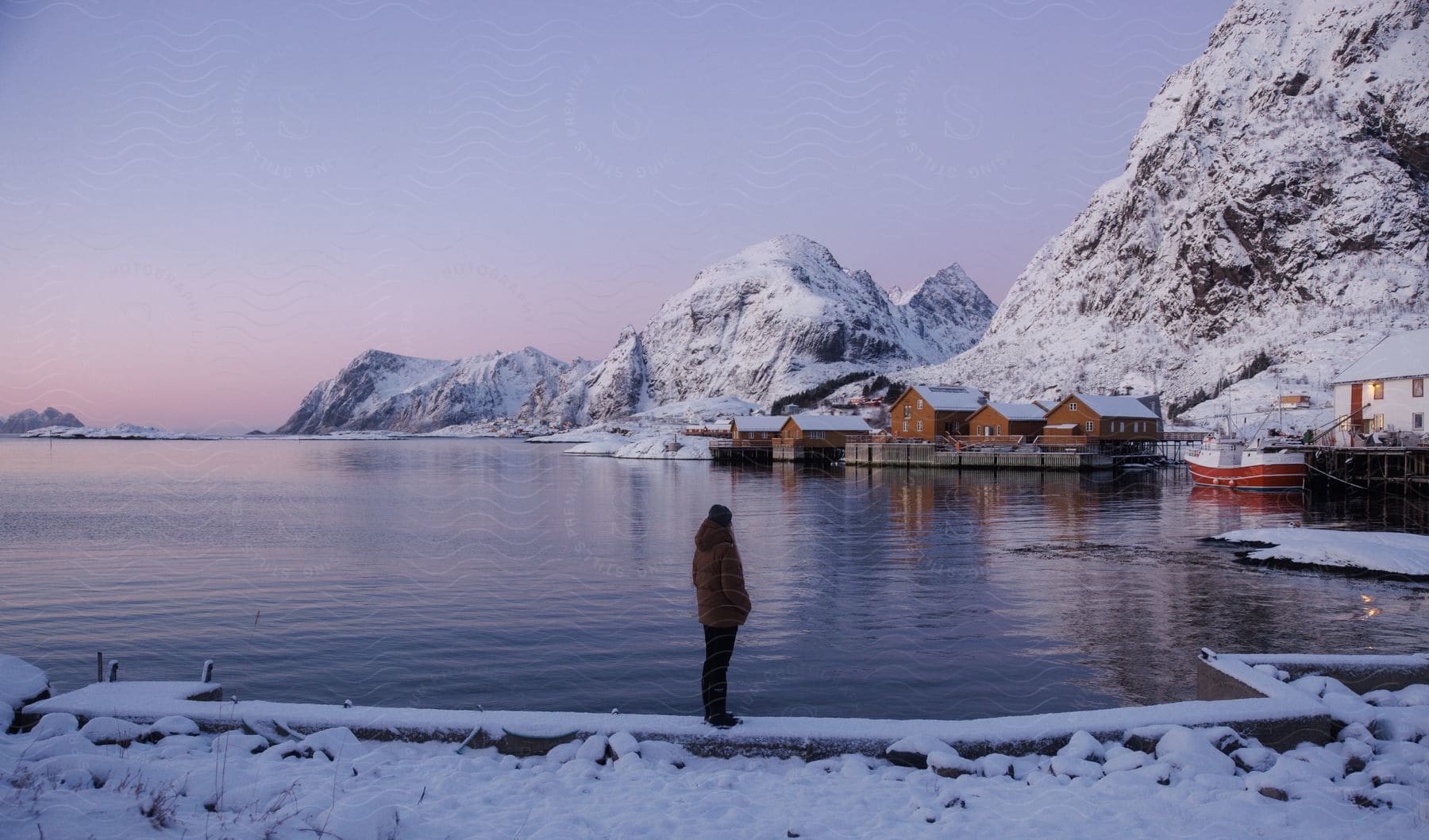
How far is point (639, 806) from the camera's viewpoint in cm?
716

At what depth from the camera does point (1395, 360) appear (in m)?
61.5

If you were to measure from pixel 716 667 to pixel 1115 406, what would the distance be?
90178mm

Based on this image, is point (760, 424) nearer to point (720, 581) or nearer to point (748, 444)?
point (748, 444)

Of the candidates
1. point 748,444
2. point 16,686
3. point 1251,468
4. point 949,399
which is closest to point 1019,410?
point 949,399

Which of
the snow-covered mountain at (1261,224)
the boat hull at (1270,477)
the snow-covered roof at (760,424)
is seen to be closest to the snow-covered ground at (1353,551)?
the boat hull at (1270,477)

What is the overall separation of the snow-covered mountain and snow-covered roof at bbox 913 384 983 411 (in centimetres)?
3976

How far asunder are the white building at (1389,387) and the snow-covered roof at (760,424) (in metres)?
65.6

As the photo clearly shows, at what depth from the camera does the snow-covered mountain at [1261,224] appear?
123 meters

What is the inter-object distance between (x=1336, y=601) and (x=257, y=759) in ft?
70.7

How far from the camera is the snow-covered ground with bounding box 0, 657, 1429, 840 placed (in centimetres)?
639

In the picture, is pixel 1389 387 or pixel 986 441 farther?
pixel 986 441

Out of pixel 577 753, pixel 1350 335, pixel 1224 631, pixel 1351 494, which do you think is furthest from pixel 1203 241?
pixel 577 753

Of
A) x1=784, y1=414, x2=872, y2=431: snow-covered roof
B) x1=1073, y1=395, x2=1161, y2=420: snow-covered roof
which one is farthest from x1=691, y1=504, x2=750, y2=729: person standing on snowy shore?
x1=784, y1=414, x2=872, y2=431: snow-covered roof

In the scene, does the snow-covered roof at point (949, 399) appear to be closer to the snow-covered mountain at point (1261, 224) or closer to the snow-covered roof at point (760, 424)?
the snow-covered roof at point (760, 424)
